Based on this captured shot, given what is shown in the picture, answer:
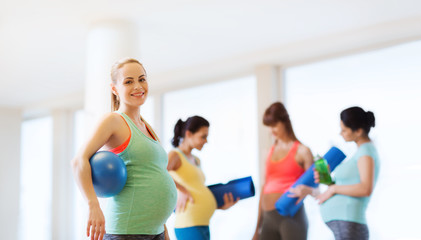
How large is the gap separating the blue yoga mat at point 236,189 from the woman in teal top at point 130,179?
1.22 m

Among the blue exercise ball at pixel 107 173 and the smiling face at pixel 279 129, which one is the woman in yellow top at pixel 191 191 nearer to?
the smiling face at pixel 279 129

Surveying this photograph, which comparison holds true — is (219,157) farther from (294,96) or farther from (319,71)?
(319,71)

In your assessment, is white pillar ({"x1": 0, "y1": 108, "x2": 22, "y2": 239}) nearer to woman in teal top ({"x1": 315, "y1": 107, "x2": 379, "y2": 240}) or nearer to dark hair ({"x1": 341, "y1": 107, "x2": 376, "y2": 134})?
woman in teal top ({"x1": 315, "y1": 107, "x2": 379, "y2": 240})

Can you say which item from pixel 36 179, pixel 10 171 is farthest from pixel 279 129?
pixel 36 179

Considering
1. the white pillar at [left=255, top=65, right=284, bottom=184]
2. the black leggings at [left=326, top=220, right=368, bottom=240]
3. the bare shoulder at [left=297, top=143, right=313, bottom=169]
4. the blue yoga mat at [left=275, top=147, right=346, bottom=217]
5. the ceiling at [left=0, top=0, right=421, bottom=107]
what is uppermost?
the ceiling at [left=0, top=0, right=421, bottom=107]

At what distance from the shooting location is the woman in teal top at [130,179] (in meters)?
1.65

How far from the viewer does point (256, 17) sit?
4.30m

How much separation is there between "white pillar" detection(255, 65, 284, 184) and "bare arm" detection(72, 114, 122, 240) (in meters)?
3.85

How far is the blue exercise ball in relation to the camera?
1.65m

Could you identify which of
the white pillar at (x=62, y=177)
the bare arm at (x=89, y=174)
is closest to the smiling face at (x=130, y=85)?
the bare arm at (x=89, y=174)

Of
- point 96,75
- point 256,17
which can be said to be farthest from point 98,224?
point 256,17

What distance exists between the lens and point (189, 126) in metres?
3.19

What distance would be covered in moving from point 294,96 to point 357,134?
251 centimetres

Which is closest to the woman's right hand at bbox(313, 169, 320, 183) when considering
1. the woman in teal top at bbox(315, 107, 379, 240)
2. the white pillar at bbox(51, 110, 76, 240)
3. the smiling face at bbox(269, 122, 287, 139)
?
the woman in teal top at bbox(315, 107, 379, 240)
